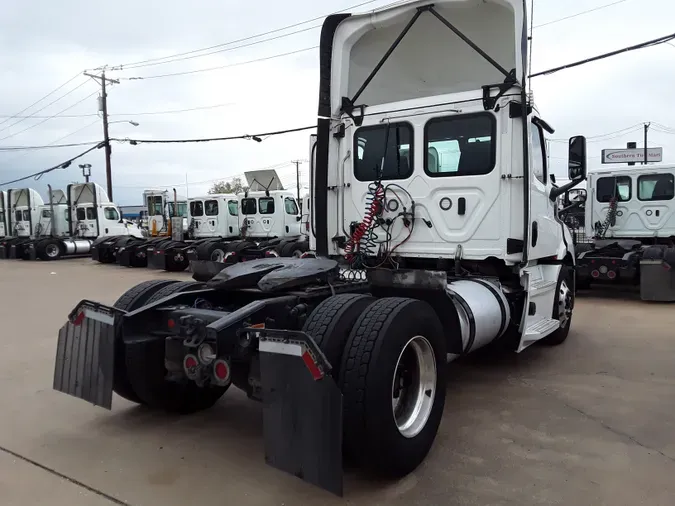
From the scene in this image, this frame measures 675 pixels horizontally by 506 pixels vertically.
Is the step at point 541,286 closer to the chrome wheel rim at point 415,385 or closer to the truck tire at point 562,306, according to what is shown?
the truck tire at point 562,306

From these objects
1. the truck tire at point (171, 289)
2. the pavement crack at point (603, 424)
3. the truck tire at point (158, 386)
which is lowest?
the pavement crack at point (603, 424)

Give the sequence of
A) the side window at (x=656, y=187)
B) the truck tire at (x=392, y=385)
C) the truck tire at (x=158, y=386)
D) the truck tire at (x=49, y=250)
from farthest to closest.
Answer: the truck tire at (x=49, y=250) → the side window at (x=656, y=187) → the truck tire at (x=158, y=386) → the truck tire at (x=392, y=385)

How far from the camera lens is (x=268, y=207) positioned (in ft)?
62.8

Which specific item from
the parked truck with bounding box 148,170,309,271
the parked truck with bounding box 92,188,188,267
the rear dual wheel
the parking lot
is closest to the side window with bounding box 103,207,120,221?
the parked truck with bounding box 92,188,188,267

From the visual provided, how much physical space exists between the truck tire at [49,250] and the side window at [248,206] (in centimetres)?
1117

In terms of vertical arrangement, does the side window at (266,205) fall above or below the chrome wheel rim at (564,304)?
above

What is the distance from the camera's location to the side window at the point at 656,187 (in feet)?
36.9

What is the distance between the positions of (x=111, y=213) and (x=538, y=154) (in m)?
24.1

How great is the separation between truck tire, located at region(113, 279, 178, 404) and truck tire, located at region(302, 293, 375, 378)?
4.68ft

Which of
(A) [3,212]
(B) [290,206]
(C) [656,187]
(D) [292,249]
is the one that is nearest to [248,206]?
(B) [290,206]

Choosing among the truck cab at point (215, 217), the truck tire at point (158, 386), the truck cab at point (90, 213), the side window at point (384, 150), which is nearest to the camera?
the truck tire at point (158, 386)

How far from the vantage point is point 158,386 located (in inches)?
158

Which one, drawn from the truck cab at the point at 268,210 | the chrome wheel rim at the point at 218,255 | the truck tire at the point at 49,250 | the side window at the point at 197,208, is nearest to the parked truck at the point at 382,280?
the chrome wheel rim at the point at 218,255

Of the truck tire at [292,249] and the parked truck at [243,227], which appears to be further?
the parked truck at [243,227]
